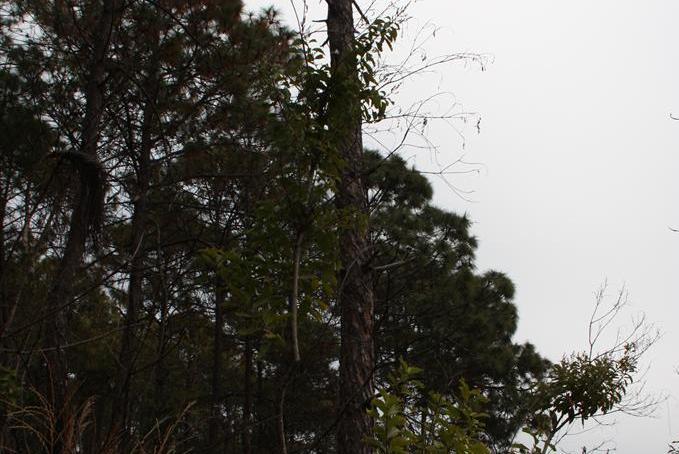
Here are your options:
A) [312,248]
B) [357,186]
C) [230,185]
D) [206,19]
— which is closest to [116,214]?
[230,185]

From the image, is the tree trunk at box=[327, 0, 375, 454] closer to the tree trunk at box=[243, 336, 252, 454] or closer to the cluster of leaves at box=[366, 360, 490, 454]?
the cluster of leaves at box=[366, 360, 490, 454]

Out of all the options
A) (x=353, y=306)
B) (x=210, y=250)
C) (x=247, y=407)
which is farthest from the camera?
(x=247, y=407)

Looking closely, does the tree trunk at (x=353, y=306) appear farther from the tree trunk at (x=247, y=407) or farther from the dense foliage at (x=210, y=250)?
the tree trunk at (x=247, y=407)

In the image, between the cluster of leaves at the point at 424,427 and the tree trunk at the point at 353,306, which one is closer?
the cluster of leaves at the point at 424,427

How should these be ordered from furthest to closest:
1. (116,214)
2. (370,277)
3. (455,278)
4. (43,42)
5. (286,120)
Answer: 1. (455,278)
2. (116,214)
3. (43,42)
4. (370,277)
5. (286,120)

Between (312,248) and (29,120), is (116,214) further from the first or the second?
(312,248)

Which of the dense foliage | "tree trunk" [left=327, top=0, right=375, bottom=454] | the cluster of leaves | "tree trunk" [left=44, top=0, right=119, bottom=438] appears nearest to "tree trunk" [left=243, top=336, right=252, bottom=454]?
the dense foliage

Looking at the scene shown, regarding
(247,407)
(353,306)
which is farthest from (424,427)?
(247,407)

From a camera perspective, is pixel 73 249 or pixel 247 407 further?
pixel 247 407

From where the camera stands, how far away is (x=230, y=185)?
7.71m

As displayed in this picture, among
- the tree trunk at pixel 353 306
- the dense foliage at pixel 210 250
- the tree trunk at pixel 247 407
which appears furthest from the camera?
the tree trunk at pixel 247 407

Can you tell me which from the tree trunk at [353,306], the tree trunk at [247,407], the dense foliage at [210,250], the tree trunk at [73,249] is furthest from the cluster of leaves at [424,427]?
the tree trunk at [247,407]

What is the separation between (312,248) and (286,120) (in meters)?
0.73

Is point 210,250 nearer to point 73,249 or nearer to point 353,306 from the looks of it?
point 353,306
